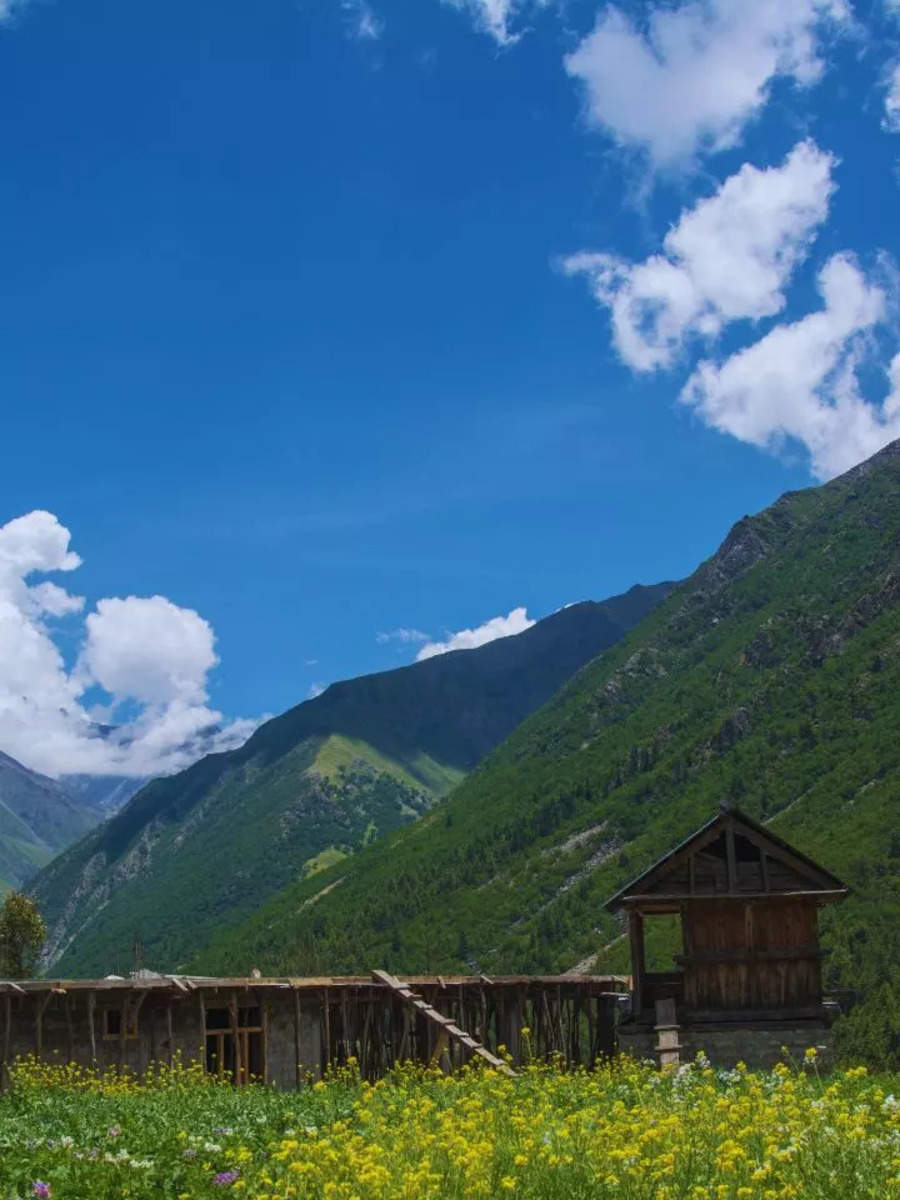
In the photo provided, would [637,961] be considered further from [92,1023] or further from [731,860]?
[92,1023]

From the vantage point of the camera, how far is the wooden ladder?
28672 millimetres

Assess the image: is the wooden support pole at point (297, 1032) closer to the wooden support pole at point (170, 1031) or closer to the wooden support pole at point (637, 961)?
the wooden support pole at point (170, 1031)

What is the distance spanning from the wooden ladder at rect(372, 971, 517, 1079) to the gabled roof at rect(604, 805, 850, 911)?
4.11m

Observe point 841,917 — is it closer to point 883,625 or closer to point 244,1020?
point 883,625

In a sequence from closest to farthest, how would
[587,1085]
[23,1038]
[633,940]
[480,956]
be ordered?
[587,1085] < [23,1038] < [633,940] < [480,956]

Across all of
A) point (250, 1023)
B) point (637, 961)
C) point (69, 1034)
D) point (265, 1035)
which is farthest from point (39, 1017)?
point (637, 961)

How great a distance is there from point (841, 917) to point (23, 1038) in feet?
337

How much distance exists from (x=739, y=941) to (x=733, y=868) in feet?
5.47

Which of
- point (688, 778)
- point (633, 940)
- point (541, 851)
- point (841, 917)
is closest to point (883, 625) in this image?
point (688, 778)

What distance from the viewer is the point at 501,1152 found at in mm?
10680

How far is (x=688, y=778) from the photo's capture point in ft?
621

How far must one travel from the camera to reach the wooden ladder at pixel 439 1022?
28.7m

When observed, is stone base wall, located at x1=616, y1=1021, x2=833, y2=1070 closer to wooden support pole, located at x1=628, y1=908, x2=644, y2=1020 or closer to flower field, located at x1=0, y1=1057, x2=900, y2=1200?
wooden support pole, located at x1=628, y1=908, x2=644, y2=1020

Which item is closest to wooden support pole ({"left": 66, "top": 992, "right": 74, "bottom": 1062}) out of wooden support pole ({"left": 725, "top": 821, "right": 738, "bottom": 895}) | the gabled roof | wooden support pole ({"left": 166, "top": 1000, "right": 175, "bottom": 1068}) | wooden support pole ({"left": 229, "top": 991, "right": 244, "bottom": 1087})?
wooden support pole ({"left": 166, "top": 1000, "right": 175, "bottom": 1068})
